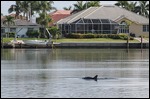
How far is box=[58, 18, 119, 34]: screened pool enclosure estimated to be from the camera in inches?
4402

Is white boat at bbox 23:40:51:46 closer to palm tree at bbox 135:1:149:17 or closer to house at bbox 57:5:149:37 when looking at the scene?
house at bbox 57:5:149:37

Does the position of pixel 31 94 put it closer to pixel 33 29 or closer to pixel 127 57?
pixel 127 57

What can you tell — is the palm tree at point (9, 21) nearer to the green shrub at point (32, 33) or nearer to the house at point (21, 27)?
the house at point (21, 27)

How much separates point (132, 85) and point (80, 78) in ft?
20.9

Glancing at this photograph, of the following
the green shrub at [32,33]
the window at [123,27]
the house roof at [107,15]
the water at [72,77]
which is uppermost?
the house roof at [107,15]

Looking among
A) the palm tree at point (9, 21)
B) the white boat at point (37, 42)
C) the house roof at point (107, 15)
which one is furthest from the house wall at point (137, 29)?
the palm tree at point (9, 21)

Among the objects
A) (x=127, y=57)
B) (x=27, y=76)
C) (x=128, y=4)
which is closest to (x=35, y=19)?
(x=128, y=4)

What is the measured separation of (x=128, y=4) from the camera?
484ft

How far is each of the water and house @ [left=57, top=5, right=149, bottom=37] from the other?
94.6 feet

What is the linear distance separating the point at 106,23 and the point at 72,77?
60.6 metres

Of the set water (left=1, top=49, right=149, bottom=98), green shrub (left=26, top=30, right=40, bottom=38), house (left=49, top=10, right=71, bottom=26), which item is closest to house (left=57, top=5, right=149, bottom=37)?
green shrub (left=26, top=30, right=40, bottom=38)

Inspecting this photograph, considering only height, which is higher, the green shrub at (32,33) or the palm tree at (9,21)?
the palm tree at (9,21)

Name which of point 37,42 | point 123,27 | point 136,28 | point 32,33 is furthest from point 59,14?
point 37,42

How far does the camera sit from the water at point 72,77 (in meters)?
40.8
